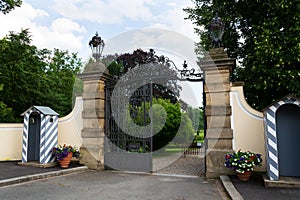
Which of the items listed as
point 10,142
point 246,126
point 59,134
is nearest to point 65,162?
point 59,134

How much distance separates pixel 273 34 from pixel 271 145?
450 cm

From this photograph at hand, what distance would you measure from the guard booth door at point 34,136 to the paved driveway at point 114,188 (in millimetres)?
2527

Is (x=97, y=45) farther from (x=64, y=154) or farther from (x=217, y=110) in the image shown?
(x=217, y=110)

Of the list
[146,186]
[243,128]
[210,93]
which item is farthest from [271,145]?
[146,186]

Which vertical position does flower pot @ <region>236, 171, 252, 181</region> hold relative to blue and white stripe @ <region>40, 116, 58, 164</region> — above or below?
below

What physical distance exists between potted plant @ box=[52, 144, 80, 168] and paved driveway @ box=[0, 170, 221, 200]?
921mm

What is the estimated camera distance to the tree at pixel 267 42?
25.1 ft

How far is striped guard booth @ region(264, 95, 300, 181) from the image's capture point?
523 centimetres

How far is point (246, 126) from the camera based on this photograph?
639 cm

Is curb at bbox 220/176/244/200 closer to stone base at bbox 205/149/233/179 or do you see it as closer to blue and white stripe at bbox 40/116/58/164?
stone base at bbox 205/149/233/179

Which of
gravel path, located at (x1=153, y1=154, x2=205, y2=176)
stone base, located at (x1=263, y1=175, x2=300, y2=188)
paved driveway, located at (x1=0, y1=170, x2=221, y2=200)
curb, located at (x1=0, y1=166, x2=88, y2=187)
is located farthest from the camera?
gravel path, located at (x1=153, y1=154, x2=205, y2=176)

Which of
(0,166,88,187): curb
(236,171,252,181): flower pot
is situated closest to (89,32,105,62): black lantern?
(0,166,88,187): curb

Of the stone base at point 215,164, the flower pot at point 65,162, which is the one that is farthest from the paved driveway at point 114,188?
the flower pot at point 65,162

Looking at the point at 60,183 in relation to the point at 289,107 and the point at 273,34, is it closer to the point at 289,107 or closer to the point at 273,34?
the point at 289,107
